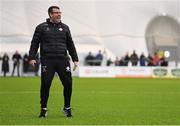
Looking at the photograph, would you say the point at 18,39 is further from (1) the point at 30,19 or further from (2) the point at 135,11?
(2) the point at 135,11

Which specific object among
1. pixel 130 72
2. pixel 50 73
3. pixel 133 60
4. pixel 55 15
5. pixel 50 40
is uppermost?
pixel 133 60

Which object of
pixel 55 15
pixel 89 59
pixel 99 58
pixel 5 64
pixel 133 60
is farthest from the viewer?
pixel 89 59

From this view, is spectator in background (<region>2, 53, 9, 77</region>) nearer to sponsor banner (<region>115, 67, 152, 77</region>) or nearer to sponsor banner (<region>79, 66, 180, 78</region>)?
sponsor banner (<region>79, 66, 180, 78</region>)

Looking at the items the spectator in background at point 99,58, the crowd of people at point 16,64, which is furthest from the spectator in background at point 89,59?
the crowd of people at point 16,64

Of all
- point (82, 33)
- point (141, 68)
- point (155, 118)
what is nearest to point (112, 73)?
point (141, 68)

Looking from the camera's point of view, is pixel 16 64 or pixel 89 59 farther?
pixel 89 59

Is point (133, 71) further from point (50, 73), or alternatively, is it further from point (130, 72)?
point (50, 73)

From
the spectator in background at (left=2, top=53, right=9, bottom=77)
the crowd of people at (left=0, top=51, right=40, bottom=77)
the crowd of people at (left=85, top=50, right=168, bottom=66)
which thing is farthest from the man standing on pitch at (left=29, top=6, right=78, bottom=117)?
the crowd of people at (left=85, top=50, right=168, bottom=66)

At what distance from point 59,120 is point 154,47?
45.0 m

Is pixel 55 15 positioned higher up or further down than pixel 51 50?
higher up

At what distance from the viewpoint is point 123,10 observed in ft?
175

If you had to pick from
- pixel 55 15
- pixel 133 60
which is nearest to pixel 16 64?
pixel 133 60

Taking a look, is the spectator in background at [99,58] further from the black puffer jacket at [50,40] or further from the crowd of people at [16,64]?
the black puffer jacket at [50,40]

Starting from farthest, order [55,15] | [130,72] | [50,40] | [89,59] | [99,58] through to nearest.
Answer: [89,59]
[99,58]
[130,72]
[50,40]
[55,15]
